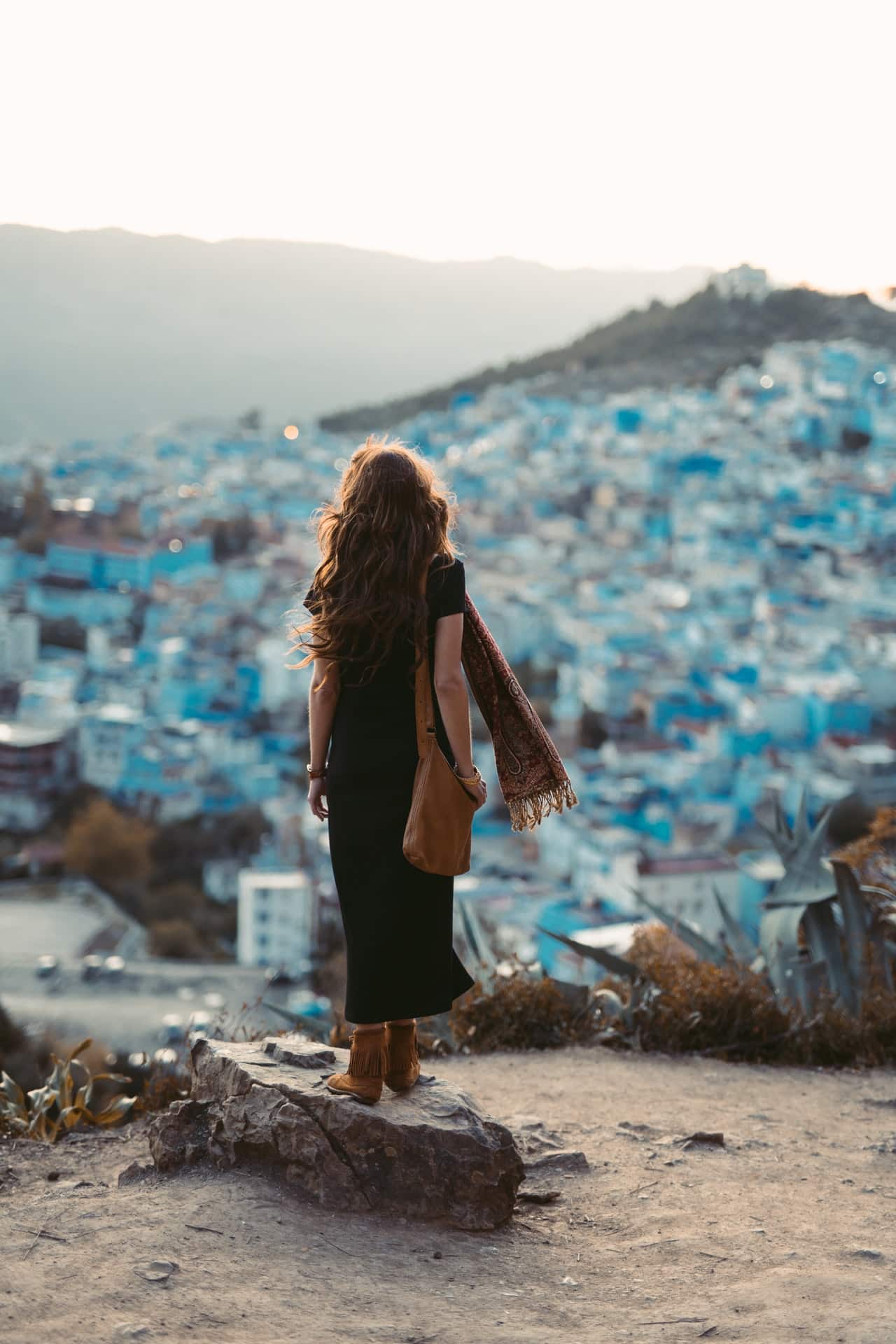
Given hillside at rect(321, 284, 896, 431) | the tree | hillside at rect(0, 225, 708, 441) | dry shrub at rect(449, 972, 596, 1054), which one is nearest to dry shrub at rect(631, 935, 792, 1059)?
dry shrub at rect(449, 972, 596, 1054)

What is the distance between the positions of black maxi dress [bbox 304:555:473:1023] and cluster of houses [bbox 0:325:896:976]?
33cm

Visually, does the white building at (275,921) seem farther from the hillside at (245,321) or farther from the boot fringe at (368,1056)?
the hillside at (245,321)

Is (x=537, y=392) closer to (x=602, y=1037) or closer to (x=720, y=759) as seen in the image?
(x=720, y=759)

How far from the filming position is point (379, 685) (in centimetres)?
235

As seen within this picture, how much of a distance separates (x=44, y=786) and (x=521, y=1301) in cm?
3020

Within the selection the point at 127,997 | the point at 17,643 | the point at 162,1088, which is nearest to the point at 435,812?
the point at 162,1088

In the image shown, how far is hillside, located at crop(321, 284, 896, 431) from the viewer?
70938 millimetres

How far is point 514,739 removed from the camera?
8.24 ft

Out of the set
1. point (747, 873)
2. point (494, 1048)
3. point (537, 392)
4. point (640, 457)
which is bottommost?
point (747, 873)

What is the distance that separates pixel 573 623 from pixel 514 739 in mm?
39267

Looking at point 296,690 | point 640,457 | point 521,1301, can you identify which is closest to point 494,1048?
point 521,1301

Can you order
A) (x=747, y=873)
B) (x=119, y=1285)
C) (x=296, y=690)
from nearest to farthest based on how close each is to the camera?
(x=119, y=1285)
(x=747, y=873)
(x=296, y=690)

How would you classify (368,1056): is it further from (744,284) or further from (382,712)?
(744,284)

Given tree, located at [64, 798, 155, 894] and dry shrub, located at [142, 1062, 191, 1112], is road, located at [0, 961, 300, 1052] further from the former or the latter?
dry shrub, located at [142, 1062, 191, 1112]
